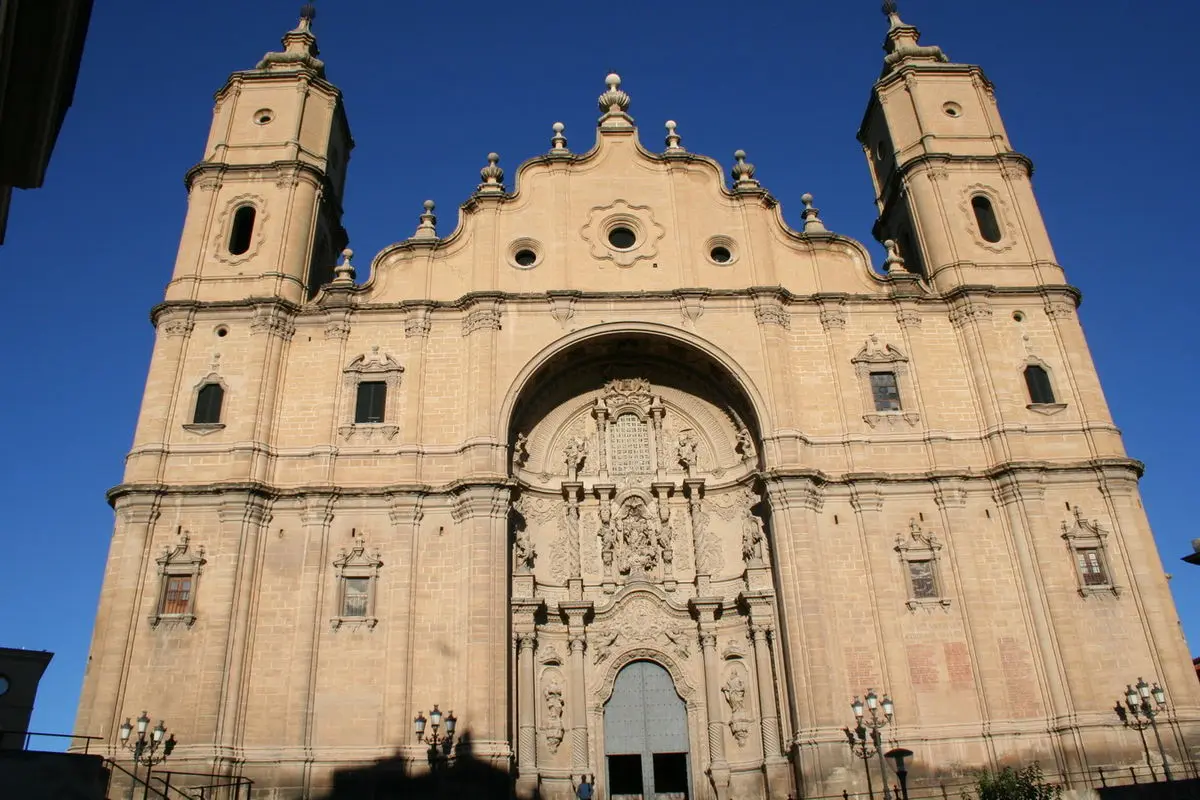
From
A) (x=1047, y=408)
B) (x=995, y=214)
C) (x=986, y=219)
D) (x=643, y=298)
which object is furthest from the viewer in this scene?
(x=986, y=219)

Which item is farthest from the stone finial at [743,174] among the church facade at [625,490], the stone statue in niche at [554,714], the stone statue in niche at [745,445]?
the stone statue in niche at [554,714]

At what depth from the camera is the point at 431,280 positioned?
89.2 feet

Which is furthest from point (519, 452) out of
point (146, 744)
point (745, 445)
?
point (146, 744)

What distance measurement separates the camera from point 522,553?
25.0m

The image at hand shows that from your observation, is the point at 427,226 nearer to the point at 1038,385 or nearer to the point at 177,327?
the point at 177,327

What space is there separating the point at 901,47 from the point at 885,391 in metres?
14.5

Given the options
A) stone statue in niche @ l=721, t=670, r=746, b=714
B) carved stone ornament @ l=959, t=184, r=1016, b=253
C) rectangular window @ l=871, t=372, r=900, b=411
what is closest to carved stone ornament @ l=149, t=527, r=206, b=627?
stone statue in niche @ l=721, t=670, r=746, b=714

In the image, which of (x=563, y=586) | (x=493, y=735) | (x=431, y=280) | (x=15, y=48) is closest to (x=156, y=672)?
(x=493, y=735)

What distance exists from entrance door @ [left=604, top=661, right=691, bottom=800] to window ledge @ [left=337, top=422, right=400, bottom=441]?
8791 mm

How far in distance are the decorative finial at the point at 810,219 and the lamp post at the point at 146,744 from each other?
71.6 ft

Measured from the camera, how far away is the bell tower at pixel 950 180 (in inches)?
1094

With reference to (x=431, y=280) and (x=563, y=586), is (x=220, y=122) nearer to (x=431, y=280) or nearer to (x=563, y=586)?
(x=431, y=280)

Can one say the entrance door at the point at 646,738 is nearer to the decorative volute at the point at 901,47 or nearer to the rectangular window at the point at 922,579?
the rectangular window at the point at 922,579

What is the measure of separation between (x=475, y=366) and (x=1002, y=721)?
1567 cm
